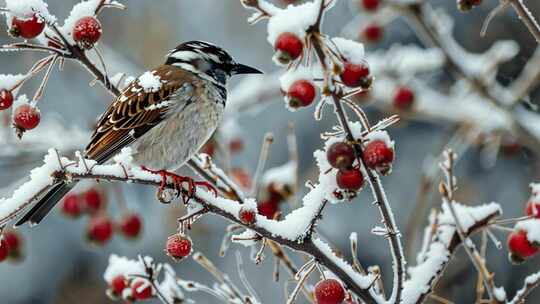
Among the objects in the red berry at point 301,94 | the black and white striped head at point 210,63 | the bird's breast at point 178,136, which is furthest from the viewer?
the black and white striped head at point 210,63

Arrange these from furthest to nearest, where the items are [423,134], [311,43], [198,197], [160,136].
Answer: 1. [423,134]
2. [160,136]
3. [198,197]
4. [311,43]

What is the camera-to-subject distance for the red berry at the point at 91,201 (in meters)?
4.46

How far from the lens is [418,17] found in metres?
4.09

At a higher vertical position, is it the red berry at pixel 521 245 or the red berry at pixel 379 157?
the red berry at pixel 379 157

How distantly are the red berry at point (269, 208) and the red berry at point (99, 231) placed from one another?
1307 mm

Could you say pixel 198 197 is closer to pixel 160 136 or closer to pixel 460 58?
pixel 160 136

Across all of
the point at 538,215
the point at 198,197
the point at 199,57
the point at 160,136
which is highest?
the point at 199,57

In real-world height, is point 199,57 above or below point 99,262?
below

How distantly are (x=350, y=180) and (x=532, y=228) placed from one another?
0.71 m

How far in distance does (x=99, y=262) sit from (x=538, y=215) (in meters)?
7.04

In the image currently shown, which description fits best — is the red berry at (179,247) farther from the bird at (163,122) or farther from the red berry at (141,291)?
the bird at (163,122)

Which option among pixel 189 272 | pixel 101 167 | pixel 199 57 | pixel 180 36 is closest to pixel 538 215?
pixel 101 167

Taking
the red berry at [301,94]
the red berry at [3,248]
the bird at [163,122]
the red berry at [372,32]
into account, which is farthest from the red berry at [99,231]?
the red berry at [301,94]

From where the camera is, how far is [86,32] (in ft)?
8.17
